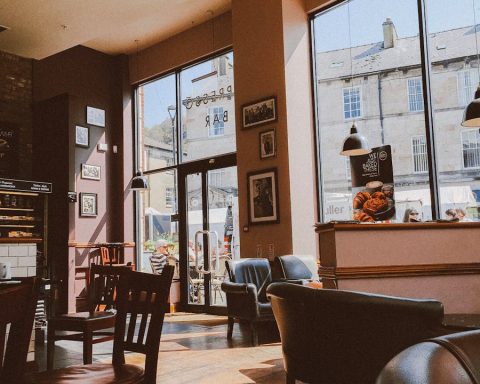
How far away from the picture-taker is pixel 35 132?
8.47 meters

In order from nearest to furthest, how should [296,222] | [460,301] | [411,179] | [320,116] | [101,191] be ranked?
[460,301] < [411,179] < [296,222] < [320,116] < [101,191]

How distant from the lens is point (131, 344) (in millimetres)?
2289

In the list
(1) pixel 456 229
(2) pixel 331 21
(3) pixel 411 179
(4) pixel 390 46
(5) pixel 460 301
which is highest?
(2) pixel 331 21

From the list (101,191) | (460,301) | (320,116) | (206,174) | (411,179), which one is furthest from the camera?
(101,191)

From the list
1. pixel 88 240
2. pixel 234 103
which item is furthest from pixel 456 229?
pixel 88 240

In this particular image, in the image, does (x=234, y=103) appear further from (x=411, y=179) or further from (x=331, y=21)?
(x=411, y=179)

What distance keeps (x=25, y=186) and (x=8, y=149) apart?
1040mm

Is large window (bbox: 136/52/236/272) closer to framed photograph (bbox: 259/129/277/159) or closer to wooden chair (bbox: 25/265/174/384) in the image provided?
framed photograph (bbox: 259/129/277/159)

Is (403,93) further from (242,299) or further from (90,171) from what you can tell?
(90,171)

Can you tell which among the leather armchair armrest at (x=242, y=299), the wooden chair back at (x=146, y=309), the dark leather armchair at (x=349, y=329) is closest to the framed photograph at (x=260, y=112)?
the leather armchair armrest at (x=242, y=299)

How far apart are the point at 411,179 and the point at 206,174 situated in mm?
3558

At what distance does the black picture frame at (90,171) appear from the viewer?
29.7 ft

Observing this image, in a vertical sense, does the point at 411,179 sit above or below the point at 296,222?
above

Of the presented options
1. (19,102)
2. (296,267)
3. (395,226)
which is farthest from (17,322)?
(19,102)
